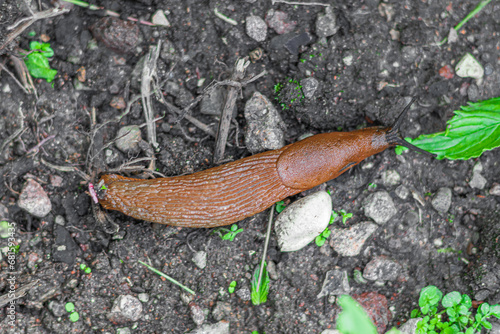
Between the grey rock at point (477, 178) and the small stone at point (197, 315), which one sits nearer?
the small stone at point (197, 315)

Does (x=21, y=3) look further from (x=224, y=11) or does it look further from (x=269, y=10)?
(x=269, y=10)

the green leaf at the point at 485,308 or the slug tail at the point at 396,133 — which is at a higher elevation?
the slug tail at the point at 396,133

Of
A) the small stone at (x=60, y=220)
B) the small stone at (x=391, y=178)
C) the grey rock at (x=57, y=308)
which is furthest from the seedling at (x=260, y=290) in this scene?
the small stone at (x=60, y=220)

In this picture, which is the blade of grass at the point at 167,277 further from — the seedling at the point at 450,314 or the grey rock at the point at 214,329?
the seedling at the point at 450,314

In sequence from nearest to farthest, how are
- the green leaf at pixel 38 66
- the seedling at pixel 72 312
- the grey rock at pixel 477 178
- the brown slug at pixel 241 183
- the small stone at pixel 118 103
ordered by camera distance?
the brown slug at pixel 241 183 → the seedling at pixel 72 312 → the green leaf at pixel 38 66 → the small stone at pixel 118 103 → the grey rock at pixel 477 178

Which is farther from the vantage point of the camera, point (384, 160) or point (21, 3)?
point (384, 160)

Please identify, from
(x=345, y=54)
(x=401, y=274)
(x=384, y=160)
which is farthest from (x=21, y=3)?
(x=401, y=274)

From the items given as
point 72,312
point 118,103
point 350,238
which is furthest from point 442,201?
point 72,312

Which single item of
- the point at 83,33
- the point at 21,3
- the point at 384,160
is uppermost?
the point at 21,3

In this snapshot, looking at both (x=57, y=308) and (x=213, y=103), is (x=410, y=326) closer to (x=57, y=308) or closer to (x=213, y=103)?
(x=213, y=103)
